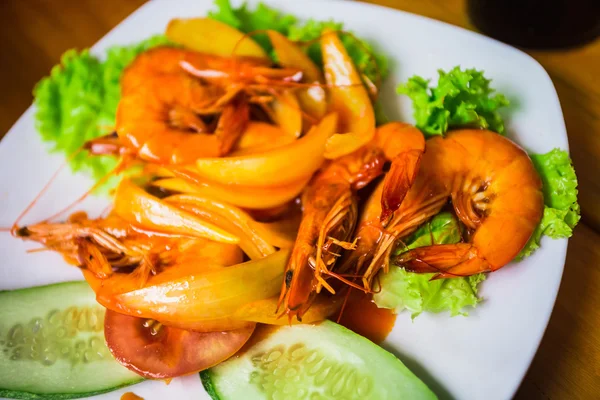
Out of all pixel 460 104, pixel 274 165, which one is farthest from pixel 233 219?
pixel 460 104

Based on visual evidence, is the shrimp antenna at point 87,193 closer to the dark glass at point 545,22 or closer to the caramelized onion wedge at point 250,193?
the caramelized onion wedge at point 250,193

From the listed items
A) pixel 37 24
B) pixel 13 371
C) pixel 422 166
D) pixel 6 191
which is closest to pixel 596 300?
pixel 422 166

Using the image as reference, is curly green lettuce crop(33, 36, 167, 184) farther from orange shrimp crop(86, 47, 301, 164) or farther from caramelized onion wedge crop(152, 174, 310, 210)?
caramelized onion wedge crop(152, 174, 310, 210)

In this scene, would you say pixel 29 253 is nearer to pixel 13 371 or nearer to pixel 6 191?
pixel 6 191

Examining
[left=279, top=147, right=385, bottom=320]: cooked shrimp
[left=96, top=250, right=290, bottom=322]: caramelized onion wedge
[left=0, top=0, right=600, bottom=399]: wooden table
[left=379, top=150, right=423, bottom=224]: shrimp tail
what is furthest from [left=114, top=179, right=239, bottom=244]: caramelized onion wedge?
[left=0, top=0, right=600, bottom=399]: wooden table

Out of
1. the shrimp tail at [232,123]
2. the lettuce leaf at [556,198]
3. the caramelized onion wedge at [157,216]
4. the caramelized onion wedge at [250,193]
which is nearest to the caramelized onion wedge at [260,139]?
the shrimp tail at [232,123]

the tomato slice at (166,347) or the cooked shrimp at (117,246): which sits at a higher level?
the cooked shrimp at (117,246)
